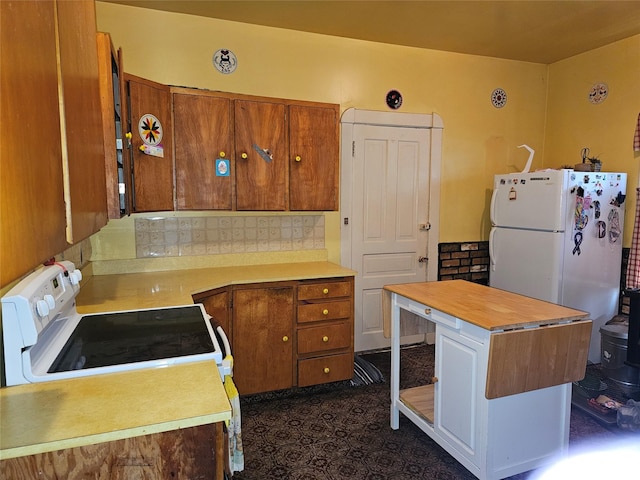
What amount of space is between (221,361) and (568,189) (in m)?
3.07

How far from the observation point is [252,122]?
296 cm

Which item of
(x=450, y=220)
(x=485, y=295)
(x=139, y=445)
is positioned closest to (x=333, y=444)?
(x=485, y=295)

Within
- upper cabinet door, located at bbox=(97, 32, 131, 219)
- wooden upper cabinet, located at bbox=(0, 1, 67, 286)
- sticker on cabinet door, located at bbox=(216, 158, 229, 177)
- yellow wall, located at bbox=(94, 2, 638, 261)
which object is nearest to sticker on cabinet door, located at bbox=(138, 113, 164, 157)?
sticker on cabinet door, located at bbox=(216, 158, 229, 177)

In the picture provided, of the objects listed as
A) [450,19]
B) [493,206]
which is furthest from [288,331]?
[450,19]

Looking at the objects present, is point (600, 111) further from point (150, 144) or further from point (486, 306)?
point (150, 144)

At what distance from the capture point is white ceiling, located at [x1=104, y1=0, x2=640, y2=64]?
291cm

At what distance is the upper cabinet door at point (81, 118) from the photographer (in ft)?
3.36

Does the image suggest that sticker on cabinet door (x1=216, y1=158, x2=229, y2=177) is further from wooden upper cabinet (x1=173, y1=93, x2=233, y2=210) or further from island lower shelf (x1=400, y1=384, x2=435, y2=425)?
island lower shelf (x1=400, y1=384, x2=435, y2=425)

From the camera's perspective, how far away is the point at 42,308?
1.29 meters

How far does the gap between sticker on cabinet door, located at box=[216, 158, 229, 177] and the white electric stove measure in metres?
1.26

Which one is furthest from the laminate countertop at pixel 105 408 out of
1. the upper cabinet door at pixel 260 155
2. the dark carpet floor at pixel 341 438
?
the upper cabinet door at pixel 260 155

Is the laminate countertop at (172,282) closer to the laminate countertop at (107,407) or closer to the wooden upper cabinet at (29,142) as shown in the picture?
the laminate countertop at (107,407)

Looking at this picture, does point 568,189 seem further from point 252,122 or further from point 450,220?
point 252,122

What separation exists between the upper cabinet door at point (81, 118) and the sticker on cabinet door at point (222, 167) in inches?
51.6
